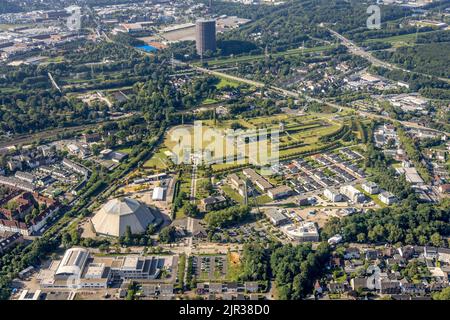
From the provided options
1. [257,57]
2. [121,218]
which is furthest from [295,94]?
[121,218]

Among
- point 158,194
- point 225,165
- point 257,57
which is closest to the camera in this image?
point 158,194

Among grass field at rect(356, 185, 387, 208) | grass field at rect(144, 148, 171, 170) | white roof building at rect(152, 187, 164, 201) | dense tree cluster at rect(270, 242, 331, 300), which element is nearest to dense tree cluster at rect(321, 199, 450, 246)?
grass field at rect(356, 185, 387, 208)

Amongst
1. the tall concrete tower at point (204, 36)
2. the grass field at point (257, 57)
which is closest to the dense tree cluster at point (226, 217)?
the grass field at point (257, 57)

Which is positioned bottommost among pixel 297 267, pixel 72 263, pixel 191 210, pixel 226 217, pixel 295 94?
pixel 297 267

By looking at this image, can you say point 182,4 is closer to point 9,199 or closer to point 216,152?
point 216,152

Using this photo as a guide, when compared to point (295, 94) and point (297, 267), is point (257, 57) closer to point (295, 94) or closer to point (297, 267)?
point (295, 94)
